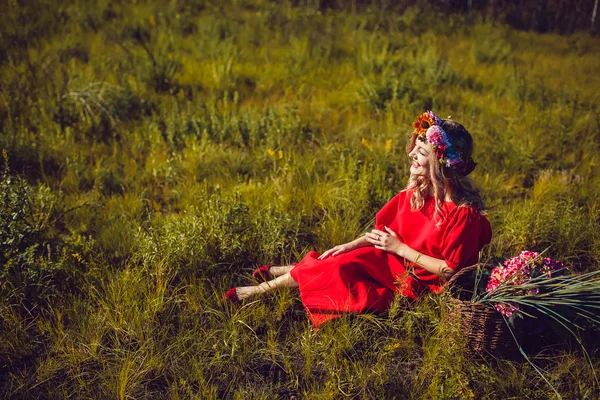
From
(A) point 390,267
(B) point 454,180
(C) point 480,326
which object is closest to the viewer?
(C) point 480,326

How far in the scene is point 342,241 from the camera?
129 inches

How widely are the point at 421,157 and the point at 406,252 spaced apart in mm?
524

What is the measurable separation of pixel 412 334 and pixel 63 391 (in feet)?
5.73

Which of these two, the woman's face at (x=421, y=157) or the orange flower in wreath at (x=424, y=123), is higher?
the orange flower in wreath at (x=424, y=123)

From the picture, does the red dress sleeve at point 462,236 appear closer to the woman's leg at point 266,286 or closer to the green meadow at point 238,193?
the green meadow at point 238,193

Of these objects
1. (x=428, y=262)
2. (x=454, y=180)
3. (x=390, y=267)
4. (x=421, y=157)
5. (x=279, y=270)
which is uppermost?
(x=421, y=157)

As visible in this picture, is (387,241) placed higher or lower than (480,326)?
higher

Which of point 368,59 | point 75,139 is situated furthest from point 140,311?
point 368,59

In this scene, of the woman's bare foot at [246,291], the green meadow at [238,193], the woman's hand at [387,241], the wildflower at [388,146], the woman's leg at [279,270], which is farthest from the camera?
the wildflower at [388,146]

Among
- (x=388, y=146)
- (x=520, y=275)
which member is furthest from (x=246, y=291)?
(x=388, y=146)

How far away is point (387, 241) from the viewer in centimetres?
261

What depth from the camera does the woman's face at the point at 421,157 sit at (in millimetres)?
2430

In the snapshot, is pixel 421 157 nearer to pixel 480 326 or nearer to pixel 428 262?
pixel 428 262

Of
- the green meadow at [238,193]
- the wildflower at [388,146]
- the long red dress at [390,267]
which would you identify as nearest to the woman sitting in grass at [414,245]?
the long red dress at [390,267]
